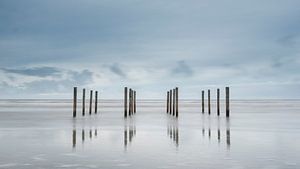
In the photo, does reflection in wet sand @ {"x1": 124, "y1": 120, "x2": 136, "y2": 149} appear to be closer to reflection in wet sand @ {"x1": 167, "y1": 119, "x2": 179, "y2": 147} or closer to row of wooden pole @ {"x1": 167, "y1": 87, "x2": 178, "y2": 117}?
reflection in wet sand @ {"x1": 167, "y1": 119, "x2": 179, "y2": 147}

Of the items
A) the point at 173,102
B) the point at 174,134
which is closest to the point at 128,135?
the point at 174,134

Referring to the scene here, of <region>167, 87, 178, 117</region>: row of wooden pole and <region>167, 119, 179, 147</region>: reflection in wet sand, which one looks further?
<region>167, 87, 178, 117</region>: row of wooden pole

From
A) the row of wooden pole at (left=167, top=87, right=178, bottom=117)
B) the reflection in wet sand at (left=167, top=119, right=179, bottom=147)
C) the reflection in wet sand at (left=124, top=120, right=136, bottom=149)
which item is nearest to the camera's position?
the reflection in wet sand at (left=124, top=120, right=136, bottom=149)

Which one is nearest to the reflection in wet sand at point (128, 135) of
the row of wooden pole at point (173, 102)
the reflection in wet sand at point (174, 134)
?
the reflection in wet sand at point (174, 134)

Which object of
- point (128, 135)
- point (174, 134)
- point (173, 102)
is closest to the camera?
point (128, 135)

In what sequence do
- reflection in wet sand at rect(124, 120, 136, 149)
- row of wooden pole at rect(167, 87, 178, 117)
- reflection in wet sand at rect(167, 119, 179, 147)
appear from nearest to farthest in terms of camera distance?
reflection in wet sand at rect(124, 120, 136, 149) < reflection in wet sand at rect(167, 119, 179, 147) < row of wooden pole at rect(167, 87, 178, 117)

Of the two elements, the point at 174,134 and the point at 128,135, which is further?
the point at 174,134

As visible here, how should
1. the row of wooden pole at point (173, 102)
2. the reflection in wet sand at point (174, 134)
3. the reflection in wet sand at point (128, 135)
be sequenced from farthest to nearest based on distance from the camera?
the row of wooden pole at point (173, 102), the reflection in wet sand at point (174, 134), the reflection in wet sand at point (128, 135)

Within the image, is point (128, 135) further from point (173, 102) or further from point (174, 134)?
point (173, 102)

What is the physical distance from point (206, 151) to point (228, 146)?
175 centimetres

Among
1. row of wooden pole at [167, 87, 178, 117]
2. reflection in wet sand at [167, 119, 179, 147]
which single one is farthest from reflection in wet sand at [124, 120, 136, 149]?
row of wooden pole at [167, 87, 178, 117]

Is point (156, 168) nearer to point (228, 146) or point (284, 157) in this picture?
point (284, 157)

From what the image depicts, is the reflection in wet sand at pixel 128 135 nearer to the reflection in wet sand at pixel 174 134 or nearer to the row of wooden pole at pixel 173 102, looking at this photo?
the reflection in wet sand at pixel 174 134

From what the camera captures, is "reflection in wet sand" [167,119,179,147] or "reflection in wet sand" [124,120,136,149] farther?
"reflection in wet sand" [167,119,179,147]
